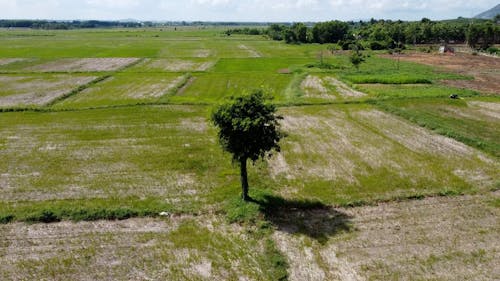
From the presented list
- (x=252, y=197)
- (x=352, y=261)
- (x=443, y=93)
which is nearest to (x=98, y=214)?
(x=252, y=197)

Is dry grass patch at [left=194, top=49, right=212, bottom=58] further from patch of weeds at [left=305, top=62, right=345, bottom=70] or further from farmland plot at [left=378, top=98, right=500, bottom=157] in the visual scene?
farmland plot at [left=378, top=98, right=500, bottom=157]

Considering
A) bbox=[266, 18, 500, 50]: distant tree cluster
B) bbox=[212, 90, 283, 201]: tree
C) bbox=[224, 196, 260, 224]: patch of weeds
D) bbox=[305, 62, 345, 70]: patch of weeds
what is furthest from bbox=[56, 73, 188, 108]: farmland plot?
bbox=[266, 18, 500, 50]: distant tree cluster

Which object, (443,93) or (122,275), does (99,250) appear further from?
(443,93)

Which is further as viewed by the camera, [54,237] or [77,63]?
[77,63]

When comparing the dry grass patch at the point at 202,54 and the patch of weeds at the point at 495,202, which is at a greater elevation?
the dry grass patch at the point at 202,54

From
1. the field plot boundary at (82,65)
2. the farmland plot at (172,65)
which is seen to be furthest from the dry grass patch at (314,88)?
the field plot boundary at (82,65)

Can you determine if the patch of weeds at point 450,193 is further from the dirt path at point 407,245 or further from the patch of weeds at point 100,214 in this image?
the patch of weeds at point 100,214
